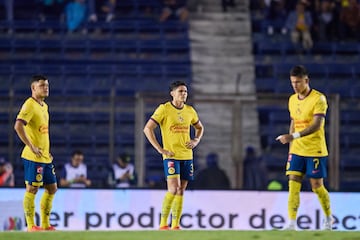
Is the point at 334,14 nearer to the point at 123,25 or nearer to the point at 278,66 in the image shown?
the point at 278,66

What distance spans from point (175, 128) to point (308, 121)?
2077 millimetres

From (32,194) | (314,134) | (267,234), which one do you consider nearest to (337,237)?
(267,234)

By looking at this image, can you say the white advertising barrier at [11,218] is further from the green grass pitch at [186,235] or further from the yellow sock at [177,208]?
the green grass pitch at [186,235]

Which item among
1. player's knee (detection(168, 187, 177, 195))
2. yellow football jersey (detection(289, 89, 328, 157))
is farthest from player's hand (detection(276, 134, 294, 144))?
player's knee (detection(168, 187, 177, 195))

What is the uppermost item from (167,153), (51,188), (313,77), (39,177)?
(313,77)

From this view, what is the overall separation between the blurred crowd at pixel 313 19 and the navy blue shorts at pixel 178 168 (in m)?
11.3

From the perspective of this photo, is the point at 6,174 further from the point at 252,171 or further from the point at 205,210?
the point at 252,171

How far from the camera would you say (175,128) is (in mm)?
17516

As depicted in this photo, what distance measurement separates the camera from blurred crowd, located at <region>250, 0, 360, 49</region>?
28.4 meters

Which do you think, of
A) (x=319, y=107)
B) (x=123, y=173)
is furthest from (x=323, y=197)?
(x=123, y=173)

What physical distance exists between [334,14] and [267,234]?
14181 mm

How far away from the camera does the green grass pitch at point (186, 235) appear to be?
48.7ft

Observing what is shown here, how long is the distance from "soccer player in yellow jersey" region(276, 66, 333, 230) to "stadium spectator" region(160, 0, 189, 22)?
42.8 ft

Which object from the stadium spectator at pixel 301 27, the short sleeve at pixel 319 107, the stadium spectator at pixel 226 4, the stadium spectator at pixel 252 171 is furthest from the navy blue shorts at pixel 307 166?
the stadium spectator at pixel 226 4
